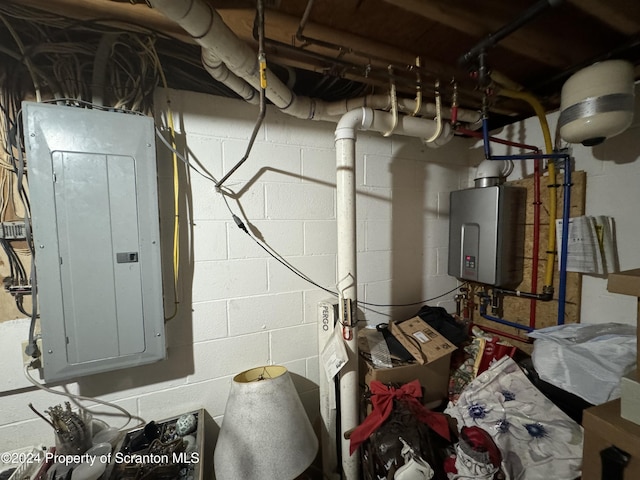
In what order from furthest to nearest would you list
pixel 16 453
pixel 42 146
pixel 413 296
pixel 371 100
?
pixel 413 296, pixel 371 100, pixel 16 453, pixel 42 146

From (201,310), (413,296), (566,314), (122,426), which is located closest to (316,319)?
(201,310)

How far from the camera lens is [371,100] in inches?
51.4

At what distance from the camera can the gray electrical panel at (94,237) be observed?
0.89 metres

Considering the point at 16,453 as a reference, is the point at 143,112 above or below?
above

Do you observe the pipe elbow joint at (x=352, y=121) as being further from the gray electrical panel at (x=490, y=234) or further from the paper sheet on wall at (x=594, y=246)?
the paper sheet on wall at (x=594, y=246)

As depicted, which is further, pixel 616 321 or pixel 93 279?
pixel 616 321

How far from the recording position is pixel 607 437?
2.08 ft

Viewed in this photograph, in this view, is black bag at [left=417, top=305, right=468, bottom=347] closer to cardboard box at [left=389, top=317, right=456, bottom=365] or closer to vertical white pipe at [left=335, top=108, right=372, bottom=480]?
cardboard box at [left=389, top=317, right=456, bottom=365]

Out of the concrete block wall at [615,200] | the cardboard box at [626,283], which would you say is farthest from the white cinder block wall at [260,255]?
the cardboard box at [626,283]

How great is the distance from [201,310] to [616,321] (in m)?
2.16

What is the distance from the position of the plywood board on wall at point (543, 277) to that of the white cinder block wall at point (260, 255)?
6 centimetres

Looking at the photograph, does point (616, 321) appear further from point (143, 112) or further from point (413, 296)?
point (143, 112)

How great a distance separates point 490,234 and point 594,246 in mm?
468

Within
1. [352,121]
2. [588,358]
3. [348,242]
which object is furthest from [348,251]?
[588,358]
